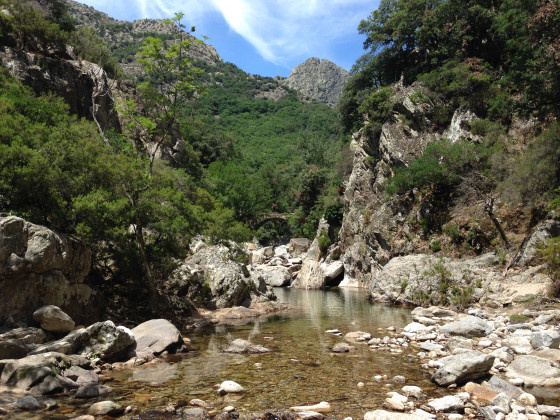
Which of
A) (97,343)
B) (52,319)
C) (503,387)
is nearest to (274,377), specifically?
(503,387)

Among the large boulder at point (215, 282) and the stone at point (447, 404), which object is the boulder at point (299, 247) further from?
the stone at point (447, 404)

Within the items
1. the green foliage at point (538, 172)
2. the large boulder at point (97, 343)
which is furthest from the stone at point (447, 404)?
the green foliage at point (538, 172)

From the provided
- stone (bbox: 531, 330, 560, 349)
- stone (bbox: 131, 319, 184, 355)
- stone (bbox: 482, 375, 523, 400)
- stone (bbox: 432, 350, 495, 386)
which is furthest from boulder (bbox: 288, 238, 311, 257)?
stone (bbox: 482, 375, 523, 400)

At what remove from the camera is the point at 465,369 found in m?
7.12

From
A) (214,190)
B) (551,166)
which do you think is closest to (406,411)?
(551,166)

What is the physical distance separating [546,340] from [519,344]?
2.90 feet

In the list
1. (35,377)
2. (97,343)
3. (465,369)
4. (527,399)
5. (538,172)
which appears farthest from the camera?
(538,172)

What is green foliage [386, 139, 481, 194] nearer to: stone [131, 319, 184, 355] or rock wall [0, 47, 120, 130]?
stone [131, 319, 184, 355]

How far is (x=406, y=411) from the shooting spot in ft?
20.0

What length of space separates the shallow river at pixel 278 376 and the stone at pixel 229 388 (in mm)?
165

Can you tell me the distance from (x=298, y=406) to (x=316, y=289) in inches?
1146

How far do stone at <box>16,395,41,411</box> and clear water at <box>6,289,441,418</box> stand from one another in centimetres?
37

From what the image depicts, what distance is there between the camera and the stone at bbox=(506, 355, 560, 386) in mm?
7121

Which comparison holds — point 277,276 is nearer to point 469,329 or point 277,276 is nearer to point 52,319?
point 469,329
